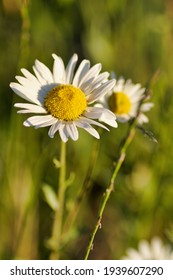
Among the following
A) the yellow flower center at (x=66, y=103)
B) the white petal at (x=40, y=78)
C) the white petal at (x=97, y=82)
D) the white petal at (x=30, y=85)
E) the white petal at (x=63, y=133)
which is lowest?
the white petal at (x=63, y=133)

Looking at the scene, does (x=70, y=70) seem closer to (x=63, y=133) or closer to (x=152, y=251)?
(x=63, y=133)

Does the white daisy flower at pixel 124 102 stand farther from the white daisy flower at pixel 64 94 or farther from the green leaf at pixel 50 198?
the green leaf at pixel 50 198

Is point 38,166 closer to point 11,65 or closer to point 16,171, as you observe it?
point 16,171

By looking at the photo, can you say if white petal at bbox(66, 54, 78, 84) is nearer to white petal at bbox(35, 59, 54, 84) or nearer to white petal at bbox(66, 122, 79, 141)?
white petal at bbox(35, 59, 54, 84)

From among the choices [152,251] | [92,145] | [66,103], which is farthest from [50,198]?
[92,145]

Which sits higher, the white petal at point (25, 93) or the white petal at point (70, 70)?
the white petal at point (70, 70)

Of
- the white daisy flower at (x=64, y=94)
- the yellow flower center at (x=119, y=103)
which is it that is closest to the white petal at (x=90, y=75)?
the white daisy flower at (x=64, y=94)
